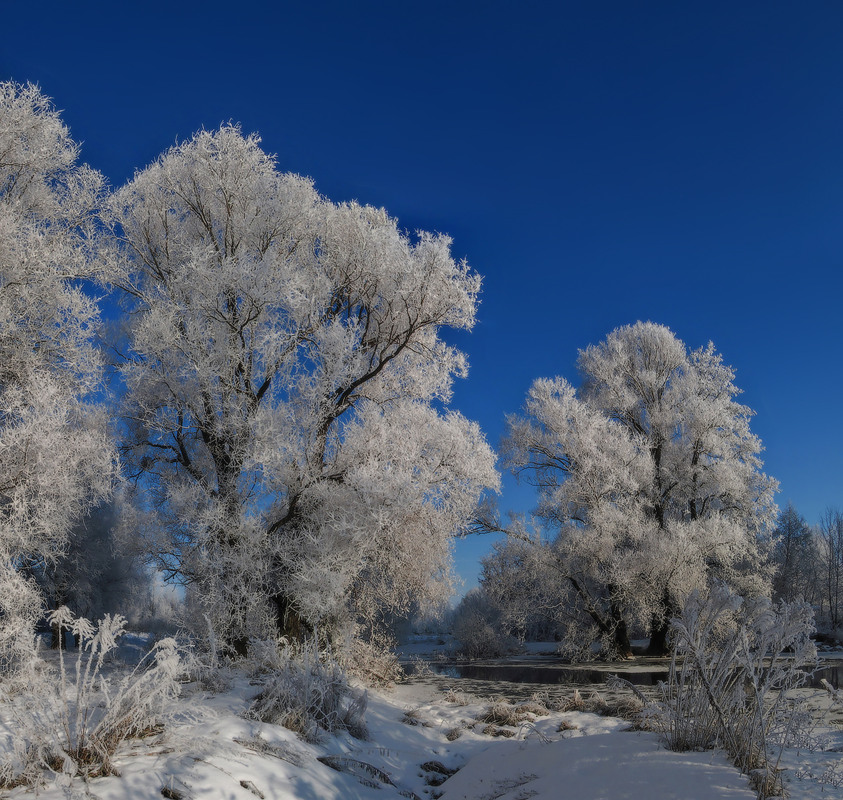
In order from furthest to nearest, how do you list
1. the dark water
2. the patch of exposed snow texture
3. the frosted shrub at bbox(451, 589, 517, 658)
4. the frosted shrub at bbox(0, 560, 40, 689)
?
the frosted shrub at bbox(451, 589, 517, 658) → the dark water → the frosted shrub at bbox(0, 560, 40, 689) → the patch of exposed snow texture

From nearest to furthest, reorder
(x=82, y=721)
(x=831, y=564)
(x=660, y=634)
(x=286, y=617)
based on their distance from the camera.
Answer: (x=82, y=721) → (x=286, y=617) → (x=660, y=634) → (x=831, y=564)

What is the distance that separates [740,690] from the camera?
4.30 metres

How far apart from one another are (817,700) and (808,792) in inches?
254

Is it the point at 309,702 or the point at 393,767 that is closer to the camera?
the point at 393,767

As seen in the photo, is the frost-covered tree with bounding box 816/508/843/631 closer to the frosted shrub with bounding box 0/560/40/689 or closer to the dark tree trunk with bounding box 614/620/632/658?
the dark tree trunk with bounding box 614/620/632/658

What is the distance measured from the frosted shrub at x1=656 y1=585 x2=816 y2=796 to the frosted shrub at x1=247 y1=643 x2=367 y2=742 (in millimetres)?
3481

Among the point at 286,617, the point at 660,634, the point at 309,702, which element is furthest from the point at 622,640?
the point at 309,702

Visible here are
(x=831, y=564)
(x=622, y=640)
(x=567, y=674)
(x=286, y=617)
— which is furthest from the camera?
(x=831, y=564)

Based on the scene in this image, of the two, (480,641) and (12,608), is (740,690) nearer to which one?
(12,608)

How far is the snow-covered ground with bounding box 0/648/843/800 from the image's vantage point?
3.87 meters

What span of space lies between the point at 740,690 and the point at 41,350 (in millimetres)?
11112

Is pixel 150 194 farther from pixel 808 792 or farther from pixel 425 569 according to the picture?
pixel 808 792

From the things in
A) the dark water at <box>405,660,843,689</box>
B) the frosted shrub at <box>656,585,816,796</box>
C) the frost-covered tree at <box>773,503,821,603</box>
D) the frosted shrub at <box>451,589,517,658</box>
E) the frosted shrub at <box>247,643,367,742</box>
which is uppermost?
the frost-covered tree at <box>773,503,821,603</box>

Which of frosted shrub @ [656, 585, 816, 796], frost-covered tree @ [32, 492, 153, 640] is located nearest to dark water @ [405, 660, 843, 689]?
frosted shrub @ [656, 585, 816, 796]
